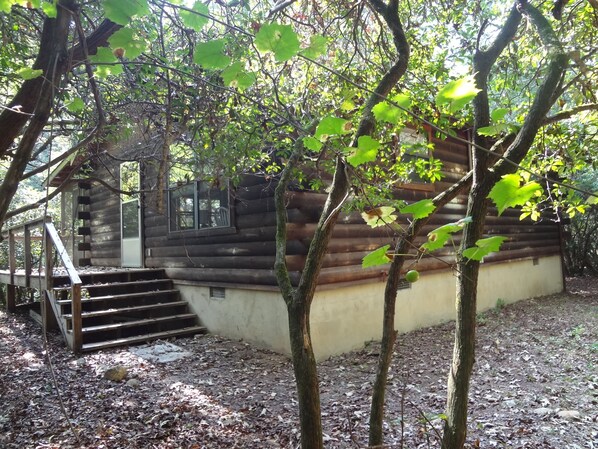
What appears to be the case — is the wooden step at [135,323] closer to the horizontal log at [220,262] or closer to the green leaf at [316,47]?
the horizontal log at [220,262]

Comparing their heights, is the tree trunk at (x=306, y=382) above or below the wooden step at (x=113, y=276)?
below

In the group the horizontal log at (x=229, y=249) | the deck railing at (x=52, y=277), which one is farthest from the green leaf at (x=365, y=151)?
the deck railing at (x=52, y=277)

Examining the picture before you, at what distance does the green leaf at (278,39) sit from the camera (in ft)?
3.96

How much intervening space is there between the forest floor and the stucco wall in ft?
0.69

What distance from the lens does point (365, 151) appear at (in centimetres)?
133

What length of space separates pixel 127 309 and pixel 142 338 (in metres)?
0.68

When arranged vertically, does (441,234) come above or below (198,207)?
below

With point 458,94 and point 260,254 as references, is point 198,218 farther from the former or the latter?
point 458,94

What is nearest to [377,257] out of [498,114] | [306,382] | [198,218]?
[498,114]

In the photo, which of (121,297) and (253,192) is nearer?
(253,192)

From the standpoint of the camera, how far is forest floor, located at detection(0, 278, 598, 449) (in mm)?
3512

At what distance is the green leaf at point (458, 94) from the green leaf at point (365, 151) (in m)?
0.21

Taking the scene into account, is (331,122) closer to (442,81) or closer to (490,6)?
(442,81)

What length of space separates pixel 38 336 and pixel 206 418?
461cm
